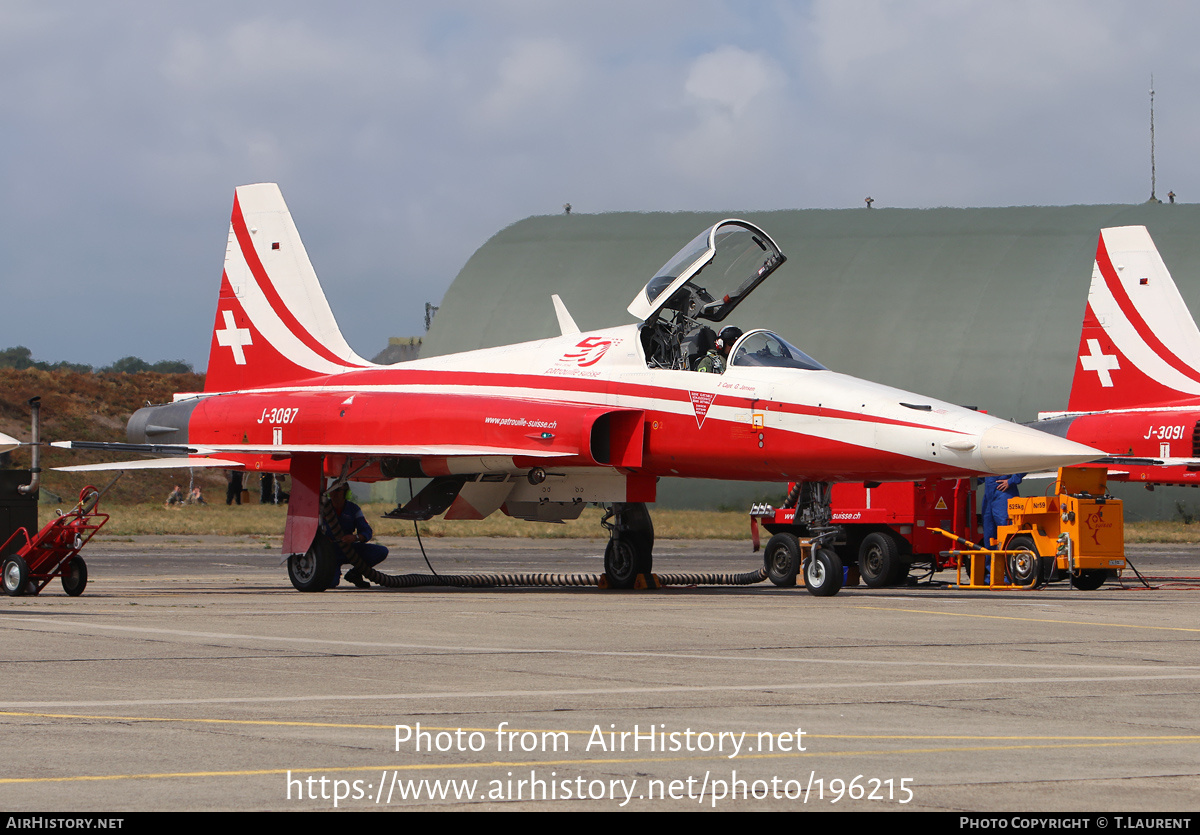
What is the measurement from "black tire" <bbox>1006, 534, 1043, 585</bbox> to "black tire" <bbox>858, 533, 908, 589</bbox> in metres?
1.36

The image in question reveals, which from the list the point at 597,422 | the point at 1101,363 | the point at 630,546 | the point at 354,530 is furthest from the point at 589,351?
the point at 1101,363

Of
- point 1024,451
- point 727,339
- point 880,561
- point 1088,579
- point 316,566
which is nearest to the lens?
point 1024,451

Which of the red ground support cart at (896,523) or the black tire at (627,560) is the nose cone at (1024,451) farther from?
the black tire at (627,560)

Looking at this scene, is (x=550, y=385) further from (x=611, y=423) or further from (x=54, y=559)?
(x=54, y=559)

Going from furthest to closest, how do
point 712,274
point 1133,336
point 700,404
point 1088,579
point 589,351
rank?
point 1133,336, point 1088,579, point 712,274, point 589,351, point 700,404

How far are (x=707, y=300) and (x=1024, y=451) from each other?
4663 millimetres

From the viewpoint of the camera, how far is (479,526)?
41.9 metres

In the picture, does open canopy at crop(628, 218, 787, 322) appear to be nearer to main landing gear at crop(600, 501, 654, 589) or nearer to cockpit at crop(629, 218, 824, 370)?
cockpit at crop(629, 218, 824, 370)

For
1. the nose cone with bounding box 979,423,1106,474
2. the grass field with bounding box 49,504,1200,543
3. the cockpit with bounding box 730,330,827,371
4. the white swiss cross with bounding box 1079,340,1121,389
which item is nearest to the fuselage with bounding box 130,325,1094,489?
the nose cone with bounding box 979,423,1106,474

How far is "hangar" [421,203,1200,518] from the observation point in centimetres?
3978

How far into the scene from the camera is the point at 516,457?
1691 cm

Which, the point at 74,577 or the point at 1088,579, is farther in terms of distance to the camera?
the point at 1088,579

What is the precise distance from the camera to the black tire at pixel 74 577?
621 inches
